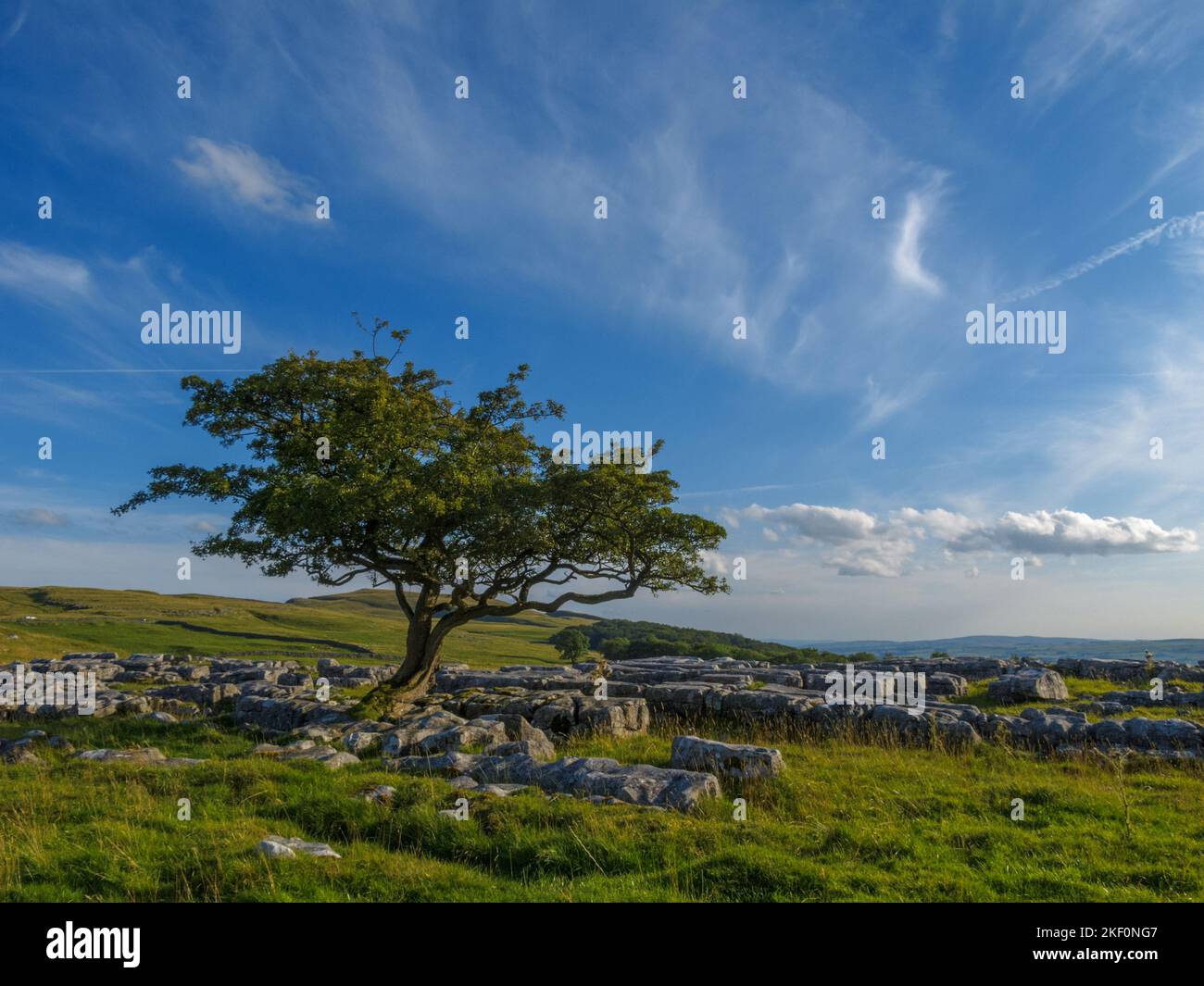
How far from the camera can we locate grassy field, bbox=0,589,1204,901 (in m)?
8.73

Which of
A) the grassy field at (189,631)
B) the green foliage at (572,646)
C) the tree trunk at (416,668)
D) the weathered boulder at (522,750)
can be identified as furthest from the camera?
the green foliage at (572,646)

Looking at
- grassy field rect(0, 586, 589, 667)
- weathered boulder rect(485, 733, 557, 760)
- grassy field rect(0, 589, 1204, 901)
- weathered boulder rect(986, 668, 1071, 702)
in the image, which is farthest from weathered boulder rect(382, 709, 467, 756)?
grassy field rect(0, 586, 589, 667)

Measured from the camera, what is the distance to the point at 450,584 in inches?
1088

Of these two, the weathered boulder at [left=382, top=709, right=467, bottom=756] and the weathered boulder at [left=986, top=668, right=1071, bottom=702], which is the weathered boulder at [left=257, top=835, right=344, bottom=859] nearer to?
the weathered boulder at [left=382, top=709, right=467, bottom=756]

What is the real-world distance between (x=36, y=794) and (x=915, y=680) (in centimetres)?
2846

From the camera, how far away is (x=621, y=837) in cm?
1016

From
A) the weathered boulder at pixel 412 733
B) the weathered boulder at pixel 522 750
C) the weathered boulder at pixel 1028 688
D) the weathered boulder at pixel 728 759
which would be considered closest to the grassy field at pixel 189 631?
the weathered boulder at pixel 412 733

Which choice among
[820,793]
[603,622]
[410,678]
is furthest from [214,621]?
[820,793]

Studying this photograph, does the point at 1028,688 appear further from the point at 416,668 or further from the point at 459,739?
the point at 416,668

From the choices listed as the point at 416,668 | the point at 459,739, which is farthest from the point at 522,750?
the point at 416,668

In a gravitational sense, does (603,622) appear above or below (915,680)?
below

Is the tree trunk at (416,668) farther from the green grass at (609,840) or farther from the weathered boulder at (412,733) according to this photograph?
the green grass at (609,840)

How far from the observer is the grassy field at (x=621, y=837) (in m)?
8.73
